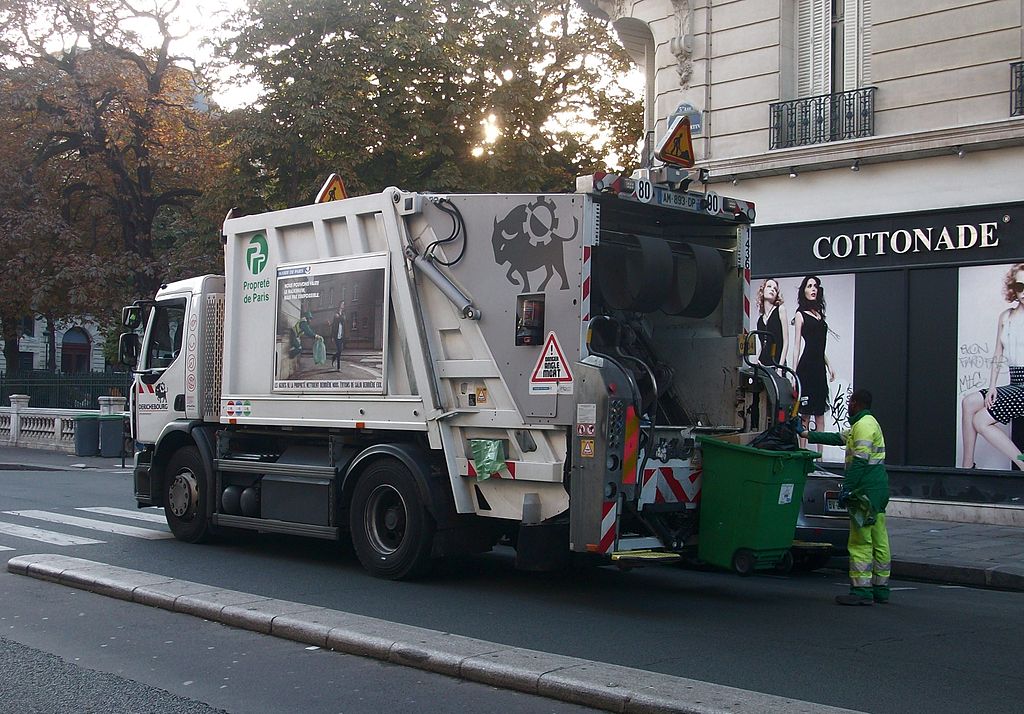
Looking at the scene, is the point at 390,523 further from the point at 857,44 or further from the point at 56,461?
the point at 56,461

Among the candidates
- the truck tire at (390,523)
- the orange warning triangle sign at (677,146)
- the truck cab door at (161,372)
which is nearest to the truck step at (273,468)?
the truck tire at (390,523)

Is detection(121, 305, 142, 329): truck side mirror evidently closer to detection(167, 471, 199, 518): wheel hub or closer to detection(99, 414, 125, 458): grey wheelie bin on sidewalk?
detection(167, 471, 199, 518): wheel hub

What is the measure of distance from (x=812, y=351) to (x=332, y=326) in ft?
28.4

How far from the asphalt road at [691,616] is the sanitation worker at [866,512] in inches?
6.8

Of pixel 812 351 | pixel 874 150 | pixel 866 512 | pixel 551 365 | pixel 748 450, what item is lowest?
pixel 866 512

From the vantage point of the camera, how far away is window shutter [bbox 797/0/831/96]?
53.9 ft

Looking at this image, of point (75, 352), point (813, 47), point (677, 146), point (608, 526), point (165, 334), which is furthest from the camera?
point (75, 352)

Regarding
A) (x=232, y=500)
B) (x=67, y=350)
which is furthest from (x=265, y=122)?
(x=67, y=350)

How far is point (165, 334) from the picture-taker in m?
12.3

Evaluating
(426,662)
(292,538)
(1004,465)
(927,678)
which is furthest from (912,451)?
(426,662)

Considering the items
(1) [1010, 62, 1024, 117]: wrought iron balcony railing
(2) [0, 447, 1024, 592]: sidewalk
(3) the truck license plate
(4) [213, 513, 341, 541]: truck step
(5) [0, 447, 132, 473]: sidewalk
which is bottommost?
(5) [0, 447, 132, 473]: sidewalk

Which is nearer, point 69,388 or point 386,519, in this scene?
point 386,519

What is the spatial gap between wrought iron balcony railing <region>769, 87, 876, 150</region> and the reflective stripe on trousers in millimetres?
8199

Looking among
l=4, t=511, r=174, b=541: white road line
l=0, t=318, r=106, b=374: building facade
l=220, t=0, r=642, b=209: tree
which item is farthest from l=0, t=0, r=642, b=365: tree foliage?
l=0, t=318, r=106, b=374: building facade
